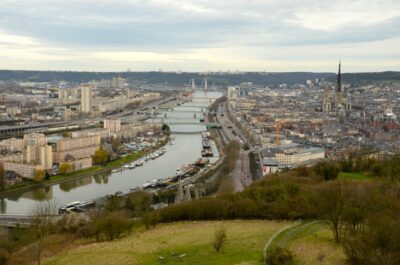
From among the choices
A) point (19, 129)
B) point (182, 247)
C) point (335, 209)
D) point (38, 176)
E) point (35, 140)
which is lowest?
point (38, 176)

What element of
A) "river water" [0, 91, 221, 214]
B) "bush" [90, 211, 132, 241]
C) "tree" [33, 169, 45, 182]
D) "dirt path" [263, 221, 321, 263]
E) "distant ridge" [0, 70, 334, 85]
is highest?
"distant ridge" [0, 70, 334, 85]

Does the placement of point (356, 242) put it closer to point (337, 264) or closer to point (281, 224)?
point (337, 264)

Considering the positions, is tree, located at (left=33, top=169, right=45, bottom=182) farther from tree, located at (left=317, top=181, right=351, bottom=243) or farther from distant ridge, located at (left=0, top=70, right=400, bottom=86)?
distant ridge, located at (left=0, top=70, right=400, bottom=86)

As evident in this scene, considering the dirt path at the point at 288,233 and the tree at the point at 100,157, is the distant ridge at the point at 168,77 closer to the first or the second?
the tree at the point at 100,157

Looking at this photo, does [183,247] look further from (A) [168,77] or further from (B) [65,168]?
(A) [168,77]

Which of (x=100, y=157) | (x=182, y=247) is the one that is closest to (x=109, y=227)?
(x=182, y=247)

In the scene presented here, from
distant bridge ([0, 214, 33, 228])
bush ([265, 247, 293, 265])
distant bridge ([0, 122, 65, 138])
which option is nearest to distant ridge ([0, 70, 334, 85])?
distant bridge ([0, 122, 65, 138])

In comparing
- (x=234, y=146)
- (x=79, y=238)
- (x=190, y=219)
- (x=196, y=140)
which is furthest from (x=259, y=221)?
(x=196, y=140)

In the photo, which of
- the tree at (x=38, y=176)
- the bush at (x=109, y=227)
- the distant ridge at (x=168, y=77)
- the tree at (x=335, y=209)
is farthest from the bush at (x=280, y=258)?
the distant ridge at (x=168, y=77)
